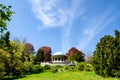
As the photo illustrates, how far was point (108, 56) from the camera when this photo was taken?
1473 inches

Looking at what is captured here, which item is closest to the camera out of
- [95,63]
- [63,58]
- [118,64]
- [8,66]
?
[118,64]

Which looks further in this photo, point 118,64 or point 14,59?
point 14,59

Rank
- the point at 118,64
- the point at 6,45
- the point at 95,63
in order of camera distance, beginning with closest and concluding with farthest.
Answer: the point at 118,64
the point at 95,63
the point at 6,45

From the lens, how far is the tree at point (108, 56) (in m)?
36.2

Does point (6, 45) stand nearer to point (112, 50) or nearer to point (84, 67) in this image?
point (84, 67)

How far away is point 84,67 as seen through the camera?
54.1 m

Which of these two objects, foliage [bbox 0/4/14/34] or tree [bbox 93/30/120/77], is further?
tree [bbox 93/30/120/77]

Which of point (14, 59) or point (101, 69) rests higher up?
point (14, 59)

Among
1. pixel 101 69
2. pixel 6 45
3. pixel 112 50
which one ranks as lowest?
pixel 101 69

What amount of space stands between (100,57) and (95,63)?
→ 1323 mm

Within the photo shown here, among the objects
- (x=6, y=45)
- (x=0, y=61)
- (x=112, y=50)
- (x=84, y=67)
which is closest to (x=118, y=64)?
(x=112, y=50)

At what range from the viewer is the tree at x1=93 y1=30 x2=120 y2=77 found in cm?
3625

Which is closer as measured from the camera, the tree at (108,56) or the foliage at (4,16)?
the foliage at (4,16)

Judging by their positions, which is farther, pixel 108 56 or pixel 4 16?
pixel 108 56
